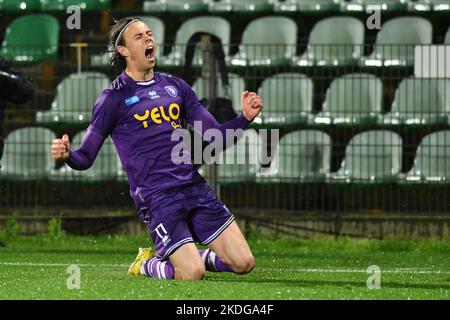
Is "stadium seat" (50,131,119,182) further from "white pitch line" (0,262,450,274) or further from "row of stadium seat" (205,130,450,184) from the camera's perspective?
"white pitch line" (0,262,450,274)

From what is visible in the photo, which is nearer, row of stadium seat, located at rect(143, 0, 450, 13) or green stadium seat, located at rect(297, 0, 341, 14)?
row of stadium seat, located at rect(143, 0, 450, 13)

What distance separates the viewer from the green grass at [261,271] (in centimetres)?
811

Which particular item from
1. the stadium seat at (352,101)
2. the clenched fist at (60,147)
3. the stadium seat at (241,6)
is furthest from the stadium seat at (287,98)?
the clenched fist at (60,147)

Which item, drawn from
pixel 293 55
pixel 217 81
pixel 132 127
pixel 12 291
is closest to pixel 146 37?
pixel 132 127

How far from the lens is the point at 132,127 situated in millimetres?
9320

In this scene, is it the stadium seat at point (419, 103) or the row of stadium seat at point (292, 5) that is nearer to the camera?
the stadium seat at point (419, 103)

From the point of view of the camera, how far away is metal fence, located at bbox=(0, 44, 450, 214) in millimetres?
13828

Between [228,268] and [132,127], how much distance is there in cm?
122

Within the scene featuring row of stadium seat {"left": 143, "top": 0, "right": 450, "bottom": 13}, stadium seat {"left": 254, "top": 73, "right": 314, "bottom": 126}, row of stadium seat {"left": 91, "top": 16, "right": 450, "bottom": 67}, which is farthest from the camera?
row of stadium seat {"left": 143, "top": 0, "right": 450, "bottom": 13}

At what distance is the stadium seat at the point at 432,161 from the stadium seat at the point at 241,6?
376cm

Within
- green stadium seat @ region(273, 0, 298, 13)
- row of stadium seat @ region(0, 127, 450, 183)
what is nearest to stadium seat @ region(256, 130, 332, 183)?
row of stadium seat @ region(0, 127, 450, 183)

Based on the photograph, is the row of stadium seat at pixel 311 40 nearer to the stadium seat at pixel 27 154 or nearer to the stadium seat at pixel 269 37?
the stadium seat at pixel 269 37

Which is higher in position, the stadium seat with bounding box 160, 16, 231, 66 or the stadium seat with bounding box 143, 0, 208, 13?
the stadium seat with bounding box 143, 0, 208, 13

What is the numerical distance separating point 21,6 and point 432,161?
6.38 meters
